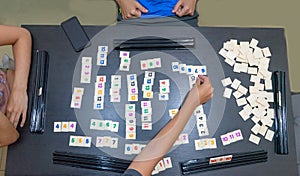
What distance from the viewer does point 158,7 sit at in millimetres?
1394

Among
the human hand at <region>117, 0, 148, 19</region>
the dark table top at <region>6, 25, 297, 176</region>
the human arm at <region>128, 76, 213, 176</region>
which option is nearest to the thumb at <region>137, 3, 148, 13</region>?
the human hand at <region>117, 0, 148, 19</region>

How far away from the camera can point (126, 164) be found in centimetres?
107

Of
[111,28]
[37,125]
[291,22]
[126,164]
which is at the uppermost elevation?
[291,22]

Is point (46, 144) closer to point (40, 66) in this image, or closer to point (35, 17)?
point (40, 66)

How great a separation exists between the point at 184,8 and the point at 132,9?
0.17 meters

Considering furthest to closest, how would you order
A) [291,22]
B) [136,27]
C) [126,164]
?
[291,22], [136,27], [126,164]

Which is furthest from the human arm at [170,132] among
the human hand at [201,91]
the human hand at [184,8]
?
the human hand at [184,8]

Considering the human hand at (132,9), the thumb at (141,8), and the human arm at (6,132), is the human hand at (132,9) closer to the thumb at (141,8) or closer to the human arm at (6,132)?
the thumb at (141,8)

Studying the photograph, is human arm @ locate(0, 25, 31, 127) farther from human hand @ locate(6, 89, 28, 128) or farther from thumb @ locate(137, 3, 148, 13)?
thumb @ locate(137, 3, 148, 13)

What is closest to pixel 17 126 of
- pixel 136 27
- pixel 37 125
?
pixel 37 125

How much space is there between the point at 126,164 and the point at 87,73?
28 cm

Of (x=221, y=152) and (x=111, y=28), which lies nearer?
(x=221, y=152)

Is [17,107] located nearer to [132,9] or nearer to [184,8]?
[132,9]

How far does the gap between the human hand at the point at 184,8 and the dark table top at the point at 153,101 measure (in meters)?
0.17
